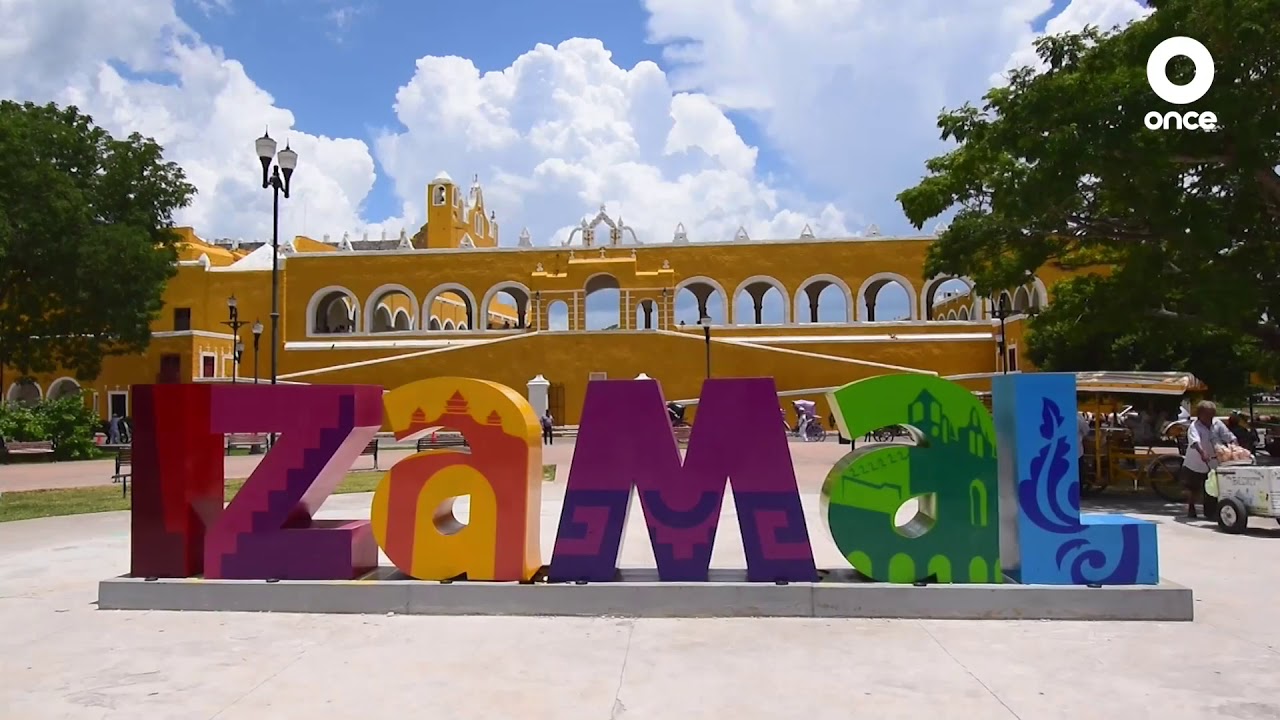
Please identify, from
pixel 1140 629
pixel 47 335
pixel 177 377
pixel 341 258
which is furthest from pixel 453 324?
pixel 1140 629

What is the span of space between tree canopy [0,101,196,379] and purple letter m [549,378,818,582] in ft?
69.4

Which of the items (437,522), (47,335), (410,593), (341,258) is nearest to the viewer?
(410,593)

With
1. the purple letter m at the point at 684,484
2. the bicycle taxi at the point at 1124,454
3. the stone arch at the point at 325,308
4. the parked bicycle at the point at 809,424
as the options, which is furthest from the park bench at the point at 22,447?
the bicycle taxi at the point at 1124,454

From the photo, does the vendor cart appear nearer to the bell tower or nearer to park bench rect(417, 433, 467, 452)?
park bench rect(417, 433, 467, 452)

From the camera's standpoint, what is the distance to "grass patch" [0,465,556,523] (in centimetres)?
1262

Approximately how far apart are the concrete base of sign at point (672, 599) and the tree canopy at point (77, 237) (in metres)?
19.7

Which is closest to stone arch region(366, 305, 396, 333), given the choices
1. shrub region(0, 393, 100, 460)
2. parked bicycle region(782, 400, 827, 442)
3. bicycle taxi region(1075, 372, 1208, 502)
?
shrub region(0, 393, 100, 460)

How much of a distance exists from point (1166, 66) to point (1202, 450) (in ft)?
15.8

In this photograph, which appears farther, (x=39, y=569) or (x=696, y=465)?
(x=39, y=569)

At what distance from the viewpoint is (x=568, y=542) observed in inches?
261

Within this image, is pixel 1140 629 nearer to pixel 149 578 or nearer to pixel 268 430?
pixel 268 430

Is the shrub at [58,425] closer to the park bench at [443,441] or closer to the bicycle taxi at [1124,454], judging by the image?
the park bench at [443,441]

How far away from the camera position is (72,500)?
14.0 meters

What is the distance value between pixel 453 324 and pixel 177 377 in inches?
835
